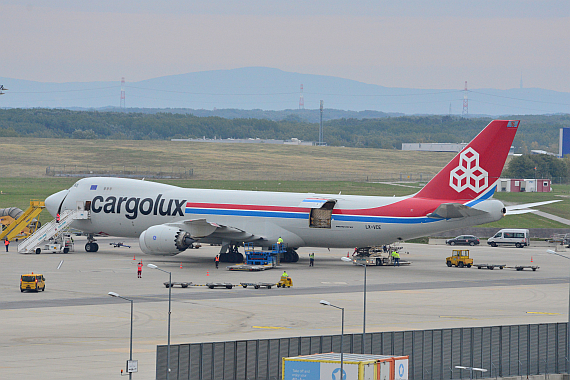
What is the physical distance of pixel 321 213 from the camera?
6512 cm

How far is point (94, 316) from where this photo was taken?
41.4 meters

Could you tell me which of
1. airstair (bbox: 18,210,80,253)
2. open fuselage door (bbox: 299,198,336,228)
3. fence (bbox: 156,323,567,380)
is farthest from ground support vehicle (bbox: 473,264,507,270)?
fence (bbox: 156,323,567,380)

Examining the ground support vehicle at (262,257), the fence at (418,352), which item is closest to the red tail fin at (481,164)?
the ground support vehicle at (262,257)

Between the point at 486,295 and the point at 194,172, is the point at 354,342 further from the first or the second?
the point at 194,172

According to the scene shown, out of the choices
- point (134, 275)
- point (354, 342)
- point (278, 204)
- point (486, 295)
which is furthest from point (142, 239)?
point (354, 342)

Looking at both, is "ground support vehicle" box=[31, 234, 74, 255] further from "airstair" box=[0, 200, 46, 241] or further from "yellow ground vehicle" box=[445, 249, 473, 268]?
"yellow ground vehicle" box=[445, 249, 473, 268]

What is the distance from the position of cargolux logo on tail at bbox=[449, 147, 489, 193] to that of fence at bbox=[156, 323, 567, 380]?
29512mm

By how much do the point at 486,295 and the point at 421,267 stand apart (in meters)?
16.6

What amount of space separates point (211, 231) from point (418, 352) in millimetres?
36289

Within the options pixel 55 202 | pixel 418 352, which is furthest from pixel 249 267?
pixel 418 352

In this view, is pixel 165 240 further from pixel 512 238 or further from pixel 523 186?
pixel 523 186

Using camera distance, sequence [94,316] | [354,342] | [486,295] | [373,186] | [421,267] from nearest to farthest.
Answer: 1. [354,342]
2. [94,316]
3. [486,295]
4. [421,267]
5. [373,186]

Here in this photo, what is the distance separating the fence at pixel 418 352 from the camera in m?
27.6

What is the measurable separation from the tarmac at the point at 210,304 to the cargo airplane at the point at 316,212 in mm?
2384
